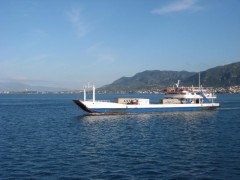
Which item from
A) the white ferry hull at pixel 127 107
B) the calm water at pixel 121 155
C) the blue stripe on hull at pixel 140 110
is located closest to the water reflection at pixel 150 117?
the blue stripe on hull at pixel 140 110

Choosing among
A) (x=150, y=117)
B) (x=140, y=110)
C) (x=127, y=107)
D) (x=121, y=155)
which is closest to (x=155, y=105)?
(x=140, y=110)

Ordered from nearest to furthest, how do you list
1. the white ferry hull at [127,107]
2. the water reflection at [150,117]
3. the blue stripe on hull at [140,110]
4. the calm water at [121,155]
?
the calm water at [121,155]
the water reflection at [150,117]
the white ferry hull at [127,107]
the blue stripe on hull at [140,110]

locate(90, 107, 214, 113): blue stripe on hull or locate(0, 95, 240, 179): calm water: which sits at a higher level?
locate(90, 107, 214, 113): blue stripe on hull

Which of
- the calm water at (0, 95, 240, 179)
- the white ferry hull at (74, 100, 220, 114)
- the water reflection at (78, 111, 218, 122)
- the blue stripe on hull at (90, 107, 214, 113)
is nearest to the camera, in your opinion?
the calm water at (0, 95, 240, 179)

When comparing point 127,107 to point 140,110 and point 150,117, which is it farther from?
point 150,117

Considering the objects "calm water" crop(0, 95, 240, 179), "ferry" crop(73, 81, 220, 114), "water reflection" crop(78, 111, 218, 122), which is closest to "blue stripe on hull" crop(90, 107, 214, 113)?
"ferry" crop(73, 81, 220, 114)

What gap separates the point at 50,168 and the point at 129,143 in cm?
1485

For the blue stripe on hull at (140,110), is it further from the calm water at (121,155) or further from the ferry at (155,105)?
the calm water at (121,155)

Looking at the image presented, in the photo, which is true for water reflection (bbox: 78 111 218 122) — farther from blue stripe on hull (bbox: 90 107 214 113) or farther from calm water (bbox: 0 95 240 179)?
calm water (bbox: 0 95 240 179)

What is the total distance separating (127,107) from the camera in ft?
280

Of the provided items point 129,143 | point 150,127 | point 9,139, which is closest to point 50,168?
point 129,143

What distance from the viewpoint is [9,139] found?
155 ft

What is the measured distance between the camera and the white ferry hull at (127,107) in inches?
3236

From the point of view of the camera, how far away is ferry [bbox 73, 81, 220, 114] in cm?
8238
